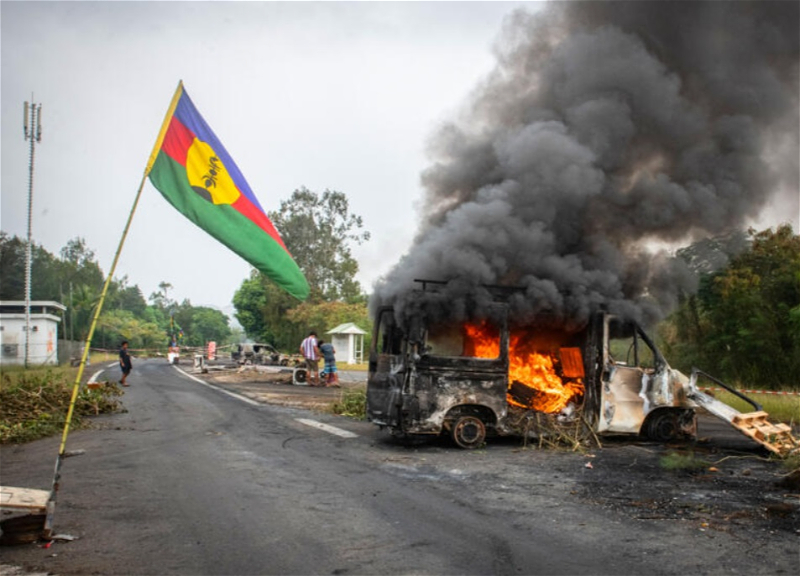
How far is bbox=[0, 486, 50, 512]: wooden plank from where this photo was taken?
15.0 feet

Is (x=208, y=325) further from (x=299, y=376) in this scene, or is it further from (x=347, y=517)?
(x=347, y=517)

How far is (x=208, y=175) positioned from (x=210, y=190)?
0.16 metres

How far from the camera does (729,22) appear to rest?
508 inches

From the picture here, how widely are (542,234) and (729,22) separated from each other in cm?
662

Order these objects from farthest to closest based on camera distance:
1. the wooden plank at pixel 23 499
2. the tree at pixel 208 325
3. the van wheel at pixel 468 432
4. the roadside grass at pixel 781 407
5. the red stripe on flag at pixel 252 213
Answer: the tree at pixel 208 325, the roadside grass at pixel 781 407, the van wheel at pixel 468 432, the red stripe on flag at pixel 252 213, the wooden plank at pixel 23 499

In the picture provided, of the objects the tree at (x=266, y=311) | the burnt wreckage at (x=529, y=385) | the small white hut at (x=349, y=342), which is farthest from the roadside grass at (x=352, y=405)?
the tree at (x=266, y=311)

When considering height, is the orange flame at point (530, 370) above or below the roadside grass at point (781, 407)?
above

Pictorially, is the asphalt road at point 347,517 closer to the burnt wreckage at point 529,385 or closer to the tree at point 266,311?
the burnt wreckage at point 529,385

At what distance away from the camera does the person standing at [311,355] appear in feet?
71.4

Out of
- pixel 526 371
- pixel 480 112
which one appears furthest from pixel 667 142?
pixel 526 371

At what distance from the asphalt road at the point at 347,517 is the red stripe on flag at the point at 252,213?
2566 millimetres

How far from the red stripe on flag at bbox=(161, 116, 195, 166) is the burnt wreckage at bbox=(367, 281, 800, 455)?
4098 mm

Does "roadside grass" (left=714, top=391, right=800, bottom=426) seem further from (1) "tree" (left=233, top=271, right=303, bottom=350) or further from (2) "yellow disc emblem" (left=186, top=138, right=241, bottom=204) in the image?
(1) "tree" (left=233, top=271, right=303, bottom=350)

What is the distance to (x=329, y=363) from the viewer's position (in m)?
21.8
